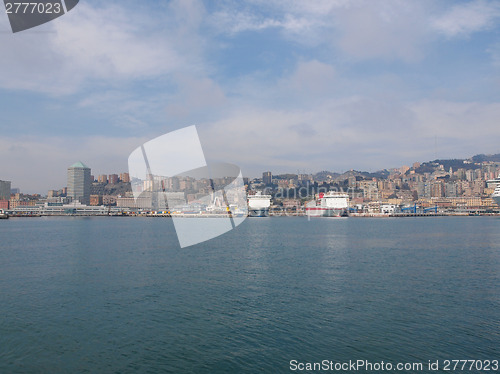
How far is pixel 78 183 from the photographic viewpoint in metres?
129

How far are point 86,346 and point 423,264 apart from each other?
13.9 m

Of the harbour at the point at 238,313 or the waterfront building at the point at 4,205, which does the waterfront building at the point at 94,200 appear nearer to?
the waterfront building at the point at 4,205

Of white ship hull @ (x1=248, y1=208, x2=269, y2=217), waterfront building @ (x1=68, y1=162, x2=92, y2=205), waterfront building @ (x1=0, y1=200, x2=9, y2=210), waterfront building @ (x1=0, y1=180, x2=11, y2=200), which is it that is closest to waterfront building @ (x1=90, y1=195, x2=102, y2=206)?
waterfront building @ (x1=68, y1=162, x2=92, y2=205)

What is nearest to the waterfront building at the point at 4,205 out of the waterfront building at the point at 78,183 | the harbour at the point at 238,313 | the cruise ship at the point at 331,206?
the waterfront building at the point at 78,183

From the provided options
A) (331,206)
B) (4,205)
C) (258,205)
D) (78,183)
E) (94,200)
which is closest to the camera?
(331,206)

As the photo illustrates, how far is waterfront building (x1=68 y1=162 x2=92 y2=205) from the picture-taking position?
12738 centimetres

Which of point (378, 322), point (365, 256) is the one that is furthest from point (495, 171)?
point (378, 322)

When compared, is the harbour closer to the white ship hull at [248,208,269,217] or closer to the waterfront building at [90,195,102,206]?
the white ship hull at [248,208,269,217]

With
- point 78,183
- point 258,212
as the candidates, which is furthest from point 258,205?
point 78,183

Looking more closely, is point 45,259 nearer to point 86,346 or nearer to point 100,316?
point 100,316

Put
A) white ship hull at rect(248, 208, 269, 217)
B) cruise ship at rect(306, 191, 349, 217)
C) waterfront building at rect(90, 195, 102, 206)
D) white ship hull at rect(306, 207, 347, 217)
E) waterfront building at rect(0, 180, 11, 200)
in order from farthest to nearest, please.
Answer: waterfront building at rect(0, 180, 11, 200) < waterfront building at rect(90, 195, 102, 206) < white ship hull at rect(248, 208, 269, 217) < white ship hull at rect(306, 207, 347, 217) < cruise ship at rect(306, 191, 349, 217)

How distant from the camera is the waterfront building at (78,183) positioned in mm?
127375

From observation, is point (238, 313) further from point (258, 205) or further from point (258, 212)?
point (258, 212)

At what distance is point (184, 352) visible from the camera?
7.19 meters
